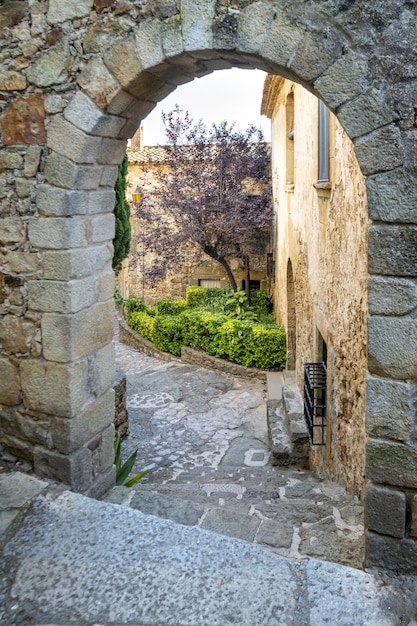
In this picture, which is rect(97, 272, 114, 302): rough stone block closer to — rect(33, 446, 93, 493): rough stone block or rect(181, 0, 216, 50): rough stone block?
rect(33, 446, 93, 493): rough stone block

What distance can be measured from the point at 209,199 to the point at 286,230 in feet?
14.4

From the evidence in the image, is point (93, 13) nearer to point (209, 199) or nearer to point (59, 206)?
point (59, 206)

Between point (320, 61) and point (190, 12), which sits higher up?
point (190, 12)

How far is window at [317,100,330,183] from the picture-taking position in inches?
219

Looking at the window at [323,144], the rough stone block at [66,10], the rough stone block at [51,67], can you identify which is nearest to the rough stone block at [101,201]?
the rough stone block at [51,67]

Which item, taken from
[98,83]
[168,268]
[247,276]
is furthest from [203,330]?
[98,83]

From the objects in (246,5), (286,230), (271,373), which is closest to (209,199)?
(286,230)

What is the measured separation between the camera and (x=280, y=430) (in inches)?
283

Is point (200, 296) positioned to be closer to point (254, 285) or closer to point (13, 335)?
point (254, 285)

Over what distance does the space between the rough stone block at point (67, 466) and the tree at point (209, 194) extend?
36.4 ft

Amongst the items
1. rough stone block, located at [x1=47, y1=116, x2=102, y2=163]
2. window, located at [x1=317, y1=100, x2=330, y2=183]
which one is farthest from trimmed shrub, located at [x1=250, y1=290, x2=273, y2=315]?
rough stone block, located at [x1=47, y1=116, x2=102, y2=163]

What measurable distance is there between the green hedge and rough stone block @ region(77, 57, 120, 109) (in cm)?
812

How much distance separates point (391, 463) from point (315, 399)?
368 cm

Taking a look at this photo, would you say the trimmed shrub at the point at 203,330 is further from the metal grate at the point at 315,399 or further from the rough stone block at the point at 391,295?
the rough stone block at the point at 391,295
